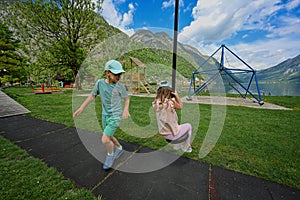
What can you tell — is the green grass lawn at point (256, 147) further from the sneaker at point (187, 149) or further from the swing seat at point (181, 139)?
the swing seat at point (181, 139)

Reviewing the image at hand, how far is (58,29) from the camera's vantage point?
47.4 ft

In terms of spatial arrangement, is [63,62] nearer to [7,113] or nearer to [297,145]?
[7,113]

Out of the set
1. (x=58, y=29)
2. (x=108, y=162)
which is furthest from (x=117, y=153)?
(x=58, y=29)

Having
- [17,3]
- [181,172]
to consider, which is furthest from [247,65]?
[17,3]

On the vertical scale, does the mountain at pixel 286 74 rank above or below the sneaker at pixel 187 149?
above

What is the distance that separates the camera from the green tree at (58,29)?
528 inches

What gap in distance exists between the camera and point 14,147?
8.24 feet

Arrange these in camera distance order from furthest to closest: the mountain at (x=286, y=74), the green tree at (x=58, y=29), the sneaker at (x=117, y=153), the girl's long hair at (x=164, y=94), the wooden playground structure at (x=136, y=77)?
1. the mountain at (x=286, y=74)
2. the green tree at (x=58, y=29)
3. the wooden playground structure at (x=136, y=77)
4. the sneaker at (x=117, y=153)
5. the girl's long hair at (x=164, y=94)

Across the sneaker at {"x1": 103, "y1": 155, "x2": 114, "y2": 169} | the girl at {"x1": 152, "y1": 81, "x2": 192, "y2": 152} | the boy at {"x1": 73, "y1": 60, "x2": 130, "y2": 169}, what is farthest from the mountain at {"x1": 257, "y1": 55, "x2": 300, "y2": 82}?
the sneaker at {"x1": 103, "y1": 155, "x2": 114, "y2": 169}

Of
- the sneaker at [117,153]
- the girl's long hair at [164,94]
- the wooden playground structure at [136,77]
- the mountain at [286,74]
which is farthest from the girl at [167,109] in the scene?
the mountain at [286,74]

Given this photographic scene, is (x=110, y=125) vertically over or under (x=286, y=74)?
under

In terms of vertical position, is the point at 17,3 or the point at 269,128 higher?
the point at 17,3

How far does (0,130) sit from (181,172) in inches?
163

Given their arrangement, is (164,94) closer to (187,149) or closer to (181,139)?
(181,139)
